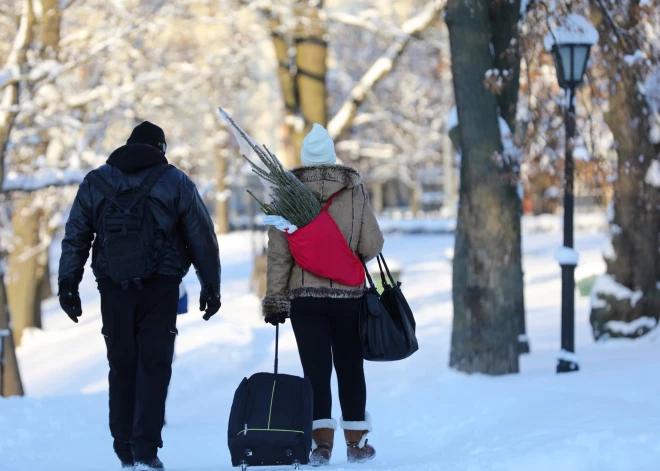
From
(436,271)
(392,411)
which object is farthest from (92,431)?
(436,271)

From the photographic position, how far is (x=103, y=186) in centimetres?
535

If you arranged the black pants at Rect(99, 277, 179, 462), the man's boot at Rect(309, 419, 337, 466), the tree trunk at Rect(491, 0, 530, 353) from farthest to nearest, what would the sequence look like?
the tree trunk at Rect(491, 0, 530, 353) → the man's boot at Rect(309, 419, 337, 466) → the black pants at Rect(99, 277, 179, 462)

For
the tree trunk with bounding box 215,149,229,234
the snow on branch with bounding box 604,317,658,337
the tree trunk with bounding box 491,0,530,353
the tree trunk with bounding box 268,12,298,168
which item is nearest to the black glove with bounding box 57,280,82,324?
the tree trunk with bounding box 491,0,530,353

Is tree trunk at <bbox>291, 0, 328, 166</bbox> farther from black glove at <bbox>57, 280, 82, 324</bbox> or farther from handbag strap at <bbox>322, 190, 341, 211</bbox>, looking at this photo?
black glove at <bbox>57, 280, 82, 324</bbox>

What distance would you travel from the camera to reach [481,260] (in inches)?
361

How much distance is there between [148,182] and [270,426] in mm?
1456

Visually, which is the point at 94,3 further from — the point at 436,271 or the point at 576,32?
the point at 576,32

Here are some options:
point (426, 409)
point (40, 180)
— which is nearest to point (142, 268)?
point (426, 409)

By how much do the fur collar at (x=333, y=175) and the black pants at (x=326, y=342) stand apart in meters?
0.65

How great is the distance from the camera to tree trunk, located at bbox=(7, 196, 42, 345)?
67.1ft

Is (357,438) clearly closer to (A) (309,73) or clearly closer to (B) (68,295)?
(B) (68,295)

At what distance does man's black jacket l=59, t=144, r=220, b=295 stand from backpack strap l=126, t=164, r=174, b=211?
2 centimetres

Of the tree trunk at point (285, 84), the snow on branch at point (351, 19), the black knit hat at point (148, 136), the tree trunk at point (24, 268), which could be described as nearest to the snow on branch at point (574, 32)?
the black knit hat at point (148, 136)

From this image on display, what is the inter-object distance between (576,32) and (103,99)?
11.0m
